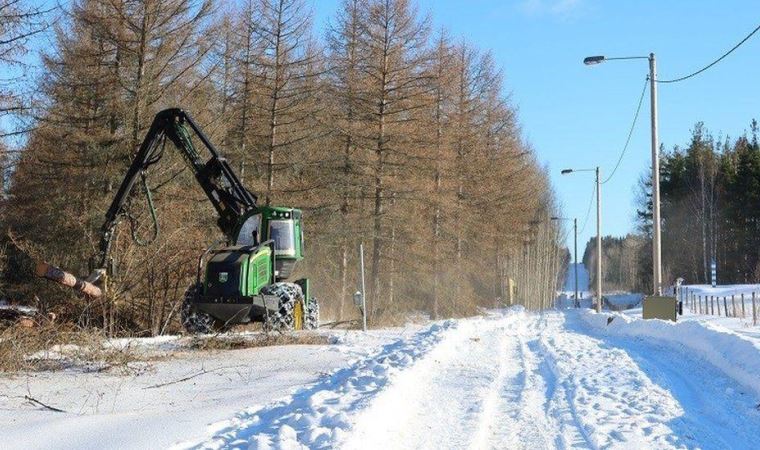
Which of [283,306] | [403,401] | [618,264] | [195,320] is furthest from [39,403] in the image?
[618,264]

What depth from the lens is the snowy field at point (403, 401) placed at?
6473 mm

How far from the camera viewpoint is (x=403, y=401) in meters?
8.01

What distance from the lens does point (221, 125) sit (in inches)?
972

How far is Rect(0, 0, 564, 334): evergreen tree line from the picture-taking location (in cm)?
2141

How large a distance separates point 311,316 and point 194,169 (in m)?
4.45

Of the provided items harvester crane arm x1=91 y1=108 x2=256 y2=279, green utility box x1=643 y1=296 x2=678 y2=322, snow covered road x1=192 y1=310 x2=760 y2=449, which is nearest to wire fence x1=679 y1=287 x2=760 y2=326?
green utility box x1=643 y1=296 x2=678 y2=322

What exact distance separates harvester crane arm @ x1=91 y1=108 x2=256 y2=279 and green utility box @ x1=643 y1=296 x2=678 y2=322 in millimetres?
11332

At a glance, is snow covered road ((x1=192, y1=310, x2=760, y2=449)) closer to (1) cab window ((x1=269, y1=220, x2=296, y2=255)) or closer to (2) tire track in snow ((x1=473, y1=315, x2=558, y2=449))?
(2) tire track in snow ((x1=473, y1=315, x2=558, y2=449))

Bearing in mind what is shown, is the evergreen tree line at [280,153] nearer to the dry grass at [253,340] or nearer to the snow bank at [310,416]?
the dry grass at [253,340]

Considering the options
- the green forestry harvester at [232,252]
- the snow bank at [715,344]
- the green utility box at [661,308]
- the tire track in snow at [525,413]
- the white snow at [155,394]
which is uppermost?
the green forestry harvester at [232,252]

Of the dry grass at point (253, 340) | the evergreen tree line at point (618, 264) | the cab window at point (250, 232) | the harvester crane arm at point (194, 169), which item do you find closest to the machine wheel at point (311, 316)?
the cab window at point (250, 232)

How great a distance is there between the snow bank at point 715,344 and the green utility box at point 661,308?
745mm

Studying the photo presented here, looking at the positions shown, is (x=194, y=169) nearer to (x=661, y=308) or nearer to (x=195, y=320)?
(x=195, y=320)

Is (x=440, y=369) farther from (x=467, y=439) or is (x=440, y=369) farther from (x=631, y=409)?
(x=467, y=439)
